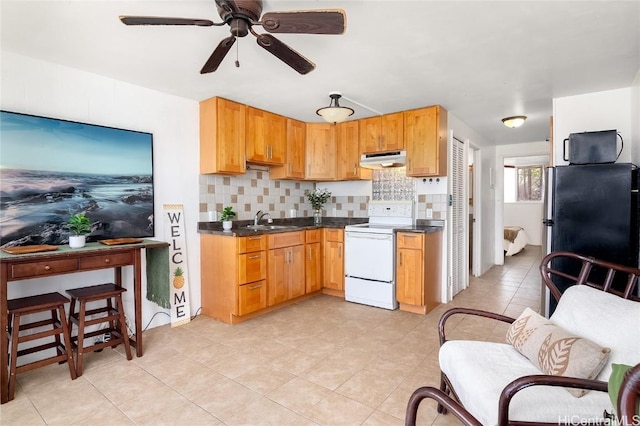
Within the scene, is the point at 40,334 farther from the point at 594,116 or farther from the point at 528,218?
the point at 528,218

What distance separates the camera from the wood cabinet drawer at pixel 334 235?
4.18 meters

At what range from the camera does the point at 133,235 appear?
2998 mm

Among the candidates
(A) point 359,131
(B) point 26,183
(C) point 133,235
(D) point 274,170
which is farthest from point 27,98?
(A) point 359,131

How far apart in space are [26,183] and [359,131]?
134 inches

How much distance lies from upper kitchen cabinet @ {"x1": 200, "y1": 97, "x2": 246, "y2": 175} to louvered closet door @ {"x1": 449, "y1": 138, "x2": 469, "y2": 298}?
2601 mm

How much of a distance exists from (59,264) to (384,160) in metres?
3.26

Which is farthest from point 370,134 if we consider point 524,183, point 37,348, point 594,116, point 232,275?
point 524,183

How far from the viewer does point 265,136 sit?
388 cm

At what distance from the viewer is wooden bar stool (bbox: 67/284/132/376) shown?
2.33m

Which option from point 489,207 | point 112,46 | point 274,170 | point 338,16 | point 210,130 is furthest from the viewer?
point 489,207

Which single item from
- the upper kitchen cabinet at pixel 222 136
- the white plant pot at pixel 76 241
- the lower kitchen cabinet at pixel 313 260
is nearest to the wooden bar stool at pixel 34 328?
the white plant pot at pixel 76 241

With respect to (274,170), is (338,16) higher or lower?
higher

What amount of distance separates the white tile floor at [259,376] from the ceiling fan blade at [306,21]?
2070 mm

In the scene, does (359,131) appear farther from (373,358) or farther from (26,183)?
(26,183)
